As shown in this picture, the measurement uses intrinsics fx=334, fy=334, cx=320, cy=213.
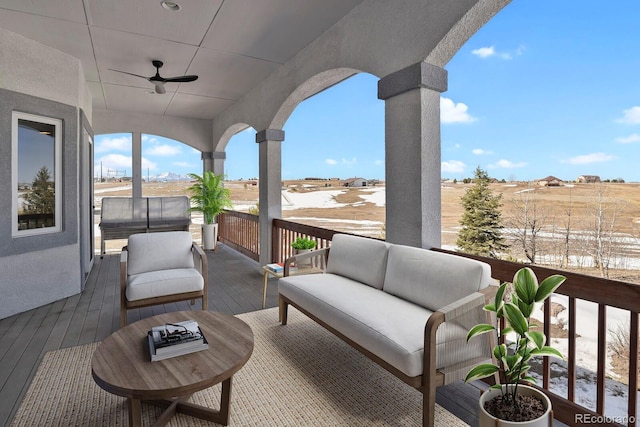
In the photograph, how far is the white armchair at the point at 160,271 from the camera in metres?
2.95

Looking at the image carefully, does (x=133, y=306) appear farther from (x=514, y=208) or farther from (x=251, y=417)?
(x=514, y=208)

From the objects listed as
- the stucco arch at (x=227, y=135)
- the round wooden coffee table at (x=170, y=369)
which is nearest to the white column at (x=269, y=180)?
the stucco arch at (x=227, y=135)

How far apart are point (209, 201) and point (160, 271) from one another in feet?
13.6

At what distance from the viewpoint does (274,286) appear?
4605mm

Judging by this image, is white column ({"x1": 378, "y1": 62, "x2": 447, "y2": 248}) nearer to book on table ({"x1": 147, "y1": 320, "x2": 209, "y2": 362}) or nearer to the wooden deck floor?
the wooden deck floor

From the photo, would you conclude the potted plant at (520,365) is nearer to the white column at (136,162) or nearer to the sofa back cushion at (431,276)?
the sofa back cushion at (431,276)

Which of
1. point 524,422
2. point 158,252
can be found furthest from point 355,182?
point 524,422

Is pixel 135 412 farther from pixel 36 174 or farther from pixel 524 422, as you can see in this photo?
pixel 36 174

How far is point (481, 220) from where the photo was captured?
411 cm

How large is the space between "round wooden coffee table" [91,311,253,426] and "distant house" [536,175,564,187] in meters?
3.22

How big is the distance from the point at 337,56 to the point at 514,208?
2551 mm

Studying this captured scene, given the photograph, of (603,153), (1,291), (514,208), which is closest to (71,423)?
(1,291)

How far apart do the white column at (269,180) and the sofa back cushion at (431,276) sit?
2879mm

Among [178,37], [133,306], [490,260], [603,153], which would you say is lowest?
[133,306]
